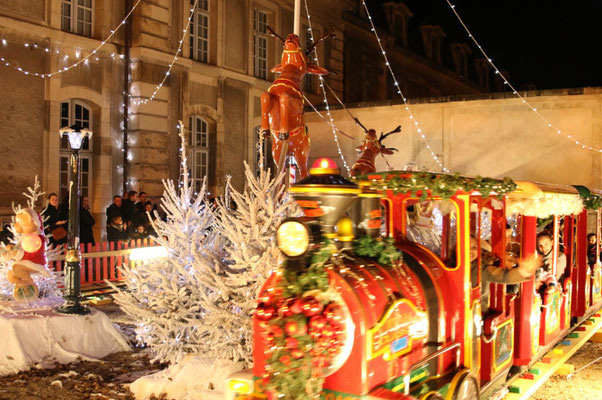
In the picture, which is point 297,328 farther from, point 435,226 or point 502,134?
point 502,134

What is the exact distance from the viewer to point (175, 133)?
18.1 meters

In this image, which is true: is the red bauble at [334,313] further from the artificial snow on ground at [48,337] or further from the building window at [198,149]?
the building window at [198,149]

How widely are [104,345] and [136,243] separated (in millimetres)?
5443

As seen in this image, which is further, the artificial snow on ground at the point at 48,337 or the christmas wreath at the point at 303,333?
the artificial snow on ground at the point at 48,337

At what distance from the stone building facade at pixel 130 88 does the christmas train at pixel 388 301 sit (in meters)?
11.9

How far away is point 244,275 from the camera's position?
20.5ft

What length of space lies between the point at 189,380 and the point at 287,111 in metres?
3.89

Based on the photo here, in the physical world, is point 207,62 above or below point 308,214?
above

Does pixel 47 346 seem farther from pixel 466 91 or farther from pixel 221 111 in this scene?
pixel 466 91

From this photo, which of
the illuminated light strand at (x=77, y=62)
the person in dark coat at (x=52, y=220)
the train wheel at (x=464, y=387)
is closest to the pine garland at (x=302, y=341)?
the train wheel at (x=464, y=387)

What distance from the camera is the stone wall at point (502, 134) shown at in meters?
17.1

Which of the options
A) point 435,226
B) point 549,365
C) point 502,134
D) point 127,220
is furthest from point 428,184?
point 502,134

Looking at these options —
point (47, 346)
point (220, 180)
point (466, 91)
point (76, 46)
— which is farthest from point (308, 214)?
point (466, 91)

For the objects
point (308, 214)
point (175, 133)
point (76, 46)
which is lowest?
point (308, 214)
